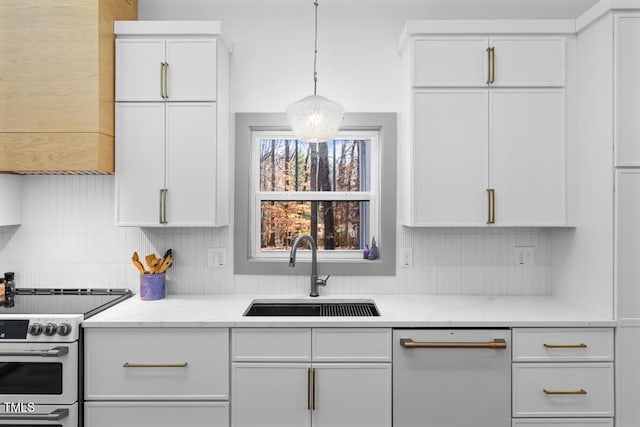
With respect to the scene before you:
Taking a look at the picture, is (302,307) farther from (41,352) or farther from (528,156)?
(528,156)

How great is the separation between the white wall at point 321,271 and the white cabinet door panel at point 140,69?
1.42ft

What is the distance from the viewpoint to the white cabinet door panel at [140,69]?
238cm

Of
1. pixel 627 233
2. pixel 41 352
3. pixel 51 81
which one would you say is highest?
pixel 51 81

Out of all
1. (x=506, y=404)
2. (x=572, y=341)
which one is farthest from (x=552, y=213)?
(x=506, y=404)

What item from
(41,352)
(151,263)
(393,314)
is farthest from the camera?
(151,263)

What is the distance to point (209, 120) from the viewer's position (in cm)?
239

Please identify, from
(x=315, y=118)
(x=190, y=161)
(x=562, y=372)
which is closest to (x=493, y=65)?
(x=315, y=118)

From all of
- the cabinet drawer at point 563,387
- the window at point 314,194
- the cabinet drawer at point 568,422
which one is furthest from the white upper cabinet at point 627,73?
the cabinet drawer at point 568,422

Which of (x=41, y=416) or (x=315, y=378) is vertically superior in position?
(x=315, y=378)

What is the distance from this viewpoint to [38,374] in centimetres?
204

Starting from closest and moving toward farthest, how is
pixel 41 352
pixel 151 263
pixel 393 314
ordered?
pixel 41 352 → pixel 393 314 → pixel 151 263

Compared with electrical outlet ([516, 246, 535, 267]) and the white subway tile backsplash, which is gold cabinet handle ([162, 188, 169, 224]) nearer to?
the white subway tile backsplash

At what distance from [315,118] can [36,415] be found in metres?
1.82

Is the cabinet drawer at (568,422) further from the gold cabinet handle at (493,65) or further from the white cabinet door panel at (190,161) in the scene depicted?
the white cabinet door panel at (190,161)
